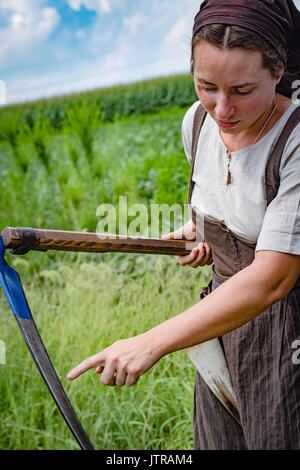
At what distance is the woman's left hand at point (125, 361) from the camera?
1183 millimetres

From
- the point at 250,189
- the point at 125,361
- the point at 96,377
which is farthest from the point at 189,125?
the point at 96,377

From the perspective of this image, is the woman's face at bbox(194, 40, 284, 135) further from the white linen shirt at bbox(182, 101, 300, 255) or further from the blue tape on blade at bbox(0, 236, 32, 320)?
the blue tape on blade at bbox(0, 236, 32, 320)

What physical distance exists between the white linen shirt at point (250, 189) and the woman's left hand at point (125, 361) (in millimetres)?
335

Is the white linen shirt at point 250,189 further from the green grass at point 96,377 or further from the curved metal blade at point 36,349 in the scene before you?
the green grass at point 96,377

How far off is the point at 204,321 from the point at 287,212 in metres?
0.30

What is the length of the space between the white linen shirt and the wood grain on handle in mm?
185

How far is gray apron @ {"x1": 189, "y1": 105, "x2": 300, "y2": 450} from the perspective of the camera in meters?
1.45

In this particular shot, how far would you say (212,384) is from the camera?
5.42 ft

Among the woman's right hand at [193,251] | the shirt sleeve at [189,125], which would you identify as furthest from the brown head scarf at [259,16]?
the woman's right hand at [193,251]

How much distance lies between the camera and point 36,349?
4.41 ft

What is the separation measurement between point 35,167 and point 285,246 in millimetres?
6252

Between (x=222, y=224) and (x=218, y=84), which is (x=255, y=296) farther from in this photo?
(x=218, y=84)

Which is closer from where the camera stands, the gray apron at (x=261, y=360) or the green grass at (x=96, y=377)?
the gray apron at (x=261, y=360)
